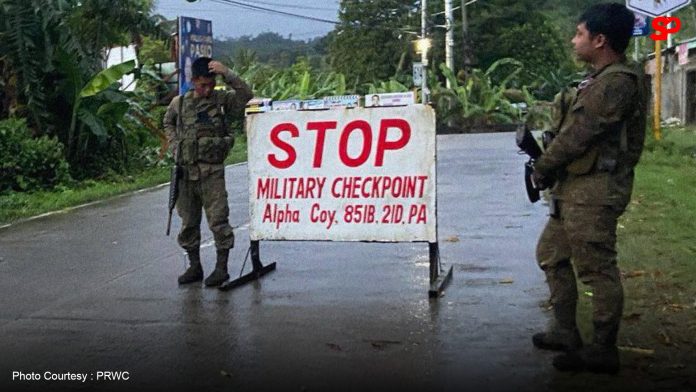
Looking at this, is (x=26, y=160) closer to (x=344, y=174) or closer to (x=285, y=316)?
(x=344, y=174)

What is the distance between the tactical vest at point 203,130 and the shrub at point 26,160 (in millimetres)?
8282

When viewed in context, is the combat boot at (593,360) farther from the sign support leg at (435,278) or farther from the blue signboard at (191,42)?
the blue signboard at (191,42)

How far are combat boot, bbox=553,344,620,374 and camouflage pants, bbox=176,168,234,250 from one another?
3.14 m

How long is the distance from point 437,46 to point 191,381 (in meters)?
51.1

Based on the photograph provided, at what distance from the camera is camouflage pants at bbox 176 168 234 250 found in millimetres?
6938

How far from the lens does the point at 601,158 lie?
181 inches

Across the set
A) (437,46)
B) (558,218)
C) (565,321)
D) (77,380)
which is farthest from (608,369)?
(437,46)

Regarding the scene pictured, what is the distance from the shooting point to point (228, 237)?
7.02 meters

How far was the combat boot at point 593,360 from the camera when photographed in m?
4.56

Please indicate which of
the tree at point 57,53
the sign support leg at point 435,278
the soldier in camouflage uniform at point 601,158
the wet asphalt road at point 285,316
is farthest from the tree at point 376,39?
the soldier in camouflage uniform at point 601,158

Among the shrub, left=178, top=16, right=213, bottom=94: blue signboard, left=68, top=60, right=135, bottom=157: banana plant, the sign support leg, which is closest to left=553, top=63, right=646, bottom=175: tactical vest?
the sign support leg

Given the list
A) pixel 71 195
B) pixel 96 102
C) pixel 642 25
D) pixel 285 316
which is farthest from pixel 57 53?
pixel 285 316

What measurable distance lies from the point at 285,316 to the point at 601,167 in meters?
2.41

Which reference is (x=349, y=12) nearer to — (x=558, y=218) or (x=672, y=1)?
(x=672, y=1)
